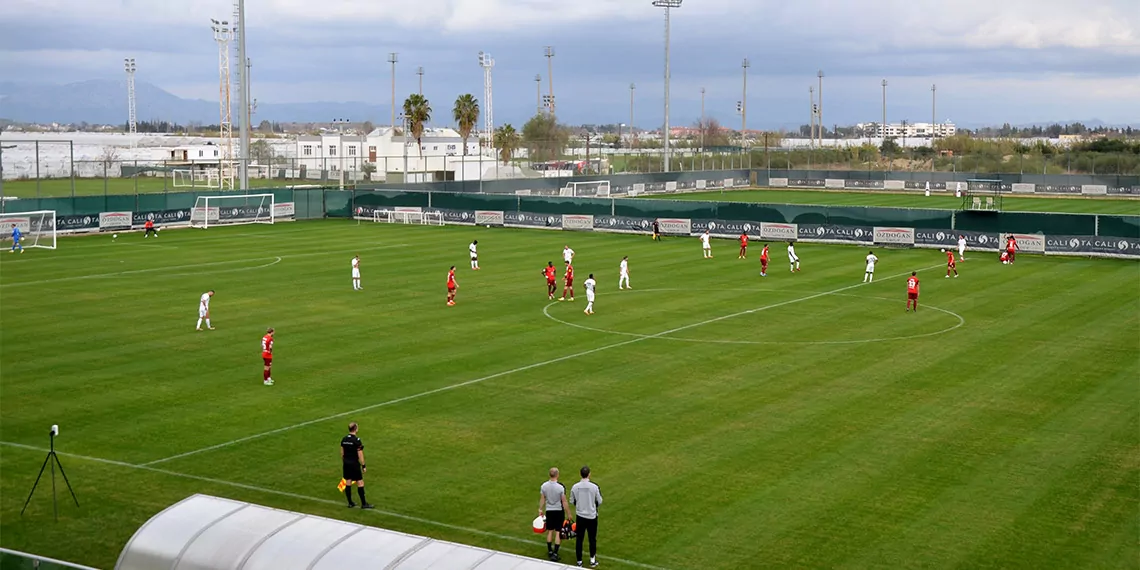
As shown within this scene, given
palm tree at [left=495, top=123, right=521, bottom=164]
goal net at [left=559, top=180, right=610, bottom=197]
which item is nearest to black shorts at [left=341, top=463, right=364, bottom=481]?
goal net at [left=559, top=180, right=610, bottom=197]

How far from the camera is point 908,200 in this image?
9931 cm

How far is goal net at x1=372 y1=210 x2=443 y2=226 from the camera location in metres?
76.3

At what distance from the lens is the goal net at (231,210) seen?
73125mm

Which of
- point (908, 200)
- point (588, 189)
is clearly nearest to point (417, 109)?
point (588, 189)

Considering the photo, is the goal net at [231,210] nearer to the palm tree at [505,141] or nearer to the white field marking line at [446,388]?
the white field marking line at [446,388]

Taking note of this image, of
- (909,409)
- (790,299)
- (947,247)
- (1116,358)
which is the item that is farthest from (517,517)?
(947,247)

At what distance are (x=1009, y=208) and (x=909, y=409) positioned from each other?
6827 centimetres

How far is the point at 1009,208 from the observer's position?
290ft

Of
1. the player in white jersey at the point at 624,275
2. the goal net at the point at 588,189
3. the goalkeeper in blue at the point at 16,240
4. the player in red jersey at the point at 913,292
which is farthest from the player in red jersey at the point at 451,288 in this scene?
the goal net at the point at 588,189

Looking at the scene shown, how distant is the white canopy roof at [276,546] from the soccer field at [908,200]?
76.9 meters

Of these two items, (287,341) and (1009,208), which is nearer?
(287,341)

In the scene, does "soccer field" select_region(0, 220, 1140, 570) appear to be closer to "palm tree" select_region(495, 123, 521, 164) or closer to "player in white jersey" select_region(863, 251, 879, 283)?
"player in white jersey" select_region(863, 251, 879, 283)

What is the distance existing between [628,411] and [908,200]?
260 feet

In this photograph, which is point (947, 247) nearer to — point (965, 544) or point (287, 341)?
point (287, 341)
